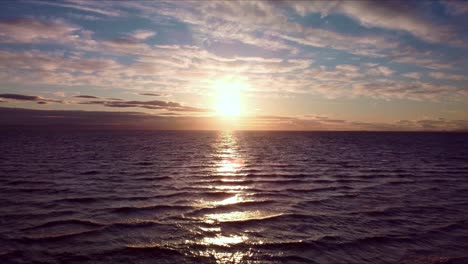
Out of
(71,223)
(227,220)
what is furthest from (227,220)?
(71,223)

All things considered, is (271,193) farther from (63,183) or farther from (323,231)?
(63,183)

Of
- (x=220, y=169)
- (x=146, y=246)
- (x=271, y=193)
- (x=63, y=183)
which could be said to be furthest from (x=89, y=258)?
(x=220, y=169)

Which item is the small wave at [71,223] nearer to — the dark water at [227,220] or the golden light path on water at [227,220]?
the dark water at [227,220]

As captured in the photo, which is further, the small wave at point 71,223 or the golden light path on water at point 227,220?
the small wave at point 71,223

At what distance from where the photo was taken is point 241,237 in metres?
16.4

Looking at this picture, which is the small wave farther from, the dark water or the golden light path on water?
the golden light path on water

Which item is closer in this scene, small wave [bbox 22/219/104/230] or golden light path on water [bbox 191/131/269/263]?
golden light path on water [bbox 191/131/269/263]

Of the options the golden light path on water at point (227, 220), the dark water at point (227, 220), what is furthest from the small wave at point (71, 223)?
the golden light path on water at point (227, 220)

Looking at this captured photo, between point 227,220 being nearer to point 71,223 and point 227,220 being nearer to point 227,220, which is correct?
point 227,220

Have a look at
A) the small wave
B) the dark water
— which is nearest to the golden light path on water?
the dark water

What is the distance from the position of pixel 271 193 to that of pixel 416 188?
14899 millimetres

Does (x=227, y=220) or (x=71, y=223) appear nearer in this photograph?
(x=71, y=223)

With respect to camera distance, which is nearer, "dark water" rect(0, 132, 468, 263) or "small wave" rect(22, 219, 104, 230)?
"dark water" rect(0, 132, 468, 263)

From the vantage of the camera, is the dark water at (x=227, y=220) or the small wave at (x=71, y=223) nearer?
the dark water at (x=227, y=220)
